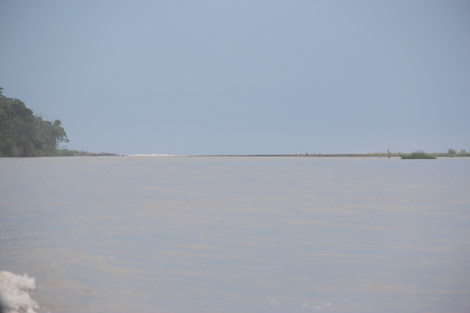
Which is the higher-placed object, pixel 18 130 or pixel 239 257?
pixel 18 130

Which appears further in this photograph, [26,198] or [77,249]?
[26,198]

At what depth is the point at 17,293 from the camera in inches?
289

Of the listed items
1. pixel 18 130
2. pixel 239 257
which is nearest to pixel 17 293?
pixel 239 257

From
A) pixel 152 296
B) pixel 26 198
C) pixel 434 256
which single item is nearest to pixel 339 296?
pixel 152 296

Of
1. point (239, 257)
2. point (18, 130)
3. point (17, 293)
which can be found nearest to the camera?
point (17, 293)

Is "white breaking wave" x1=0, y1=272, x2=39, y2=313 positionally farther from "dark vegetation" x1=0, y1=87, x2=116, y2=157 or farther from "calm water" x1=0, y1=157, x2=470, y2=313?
"dark vegetation" x1=0, y1=87, x2=116, y2=157

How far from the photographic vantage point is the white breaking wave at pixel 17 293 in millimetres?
6781

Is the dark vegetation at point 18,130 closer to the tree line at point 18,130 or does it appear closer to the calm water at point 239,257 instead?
the tree line at point 18,130

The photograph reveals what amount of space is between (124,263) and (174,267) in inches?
50.7

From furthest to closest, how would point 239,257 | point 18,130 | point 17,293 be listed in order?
1. point 18,130
2. point 239,257
3. point 17,293

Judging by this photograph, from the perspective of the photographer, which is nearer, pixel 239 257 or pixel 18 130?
pixel 239 257

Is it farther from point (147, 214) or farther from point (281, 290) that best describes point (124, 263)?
point (147, 214)

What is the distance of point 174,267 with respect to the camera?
9.55m

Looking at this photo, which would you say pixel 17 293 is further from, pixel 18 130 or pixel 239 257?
pixel 18 130
